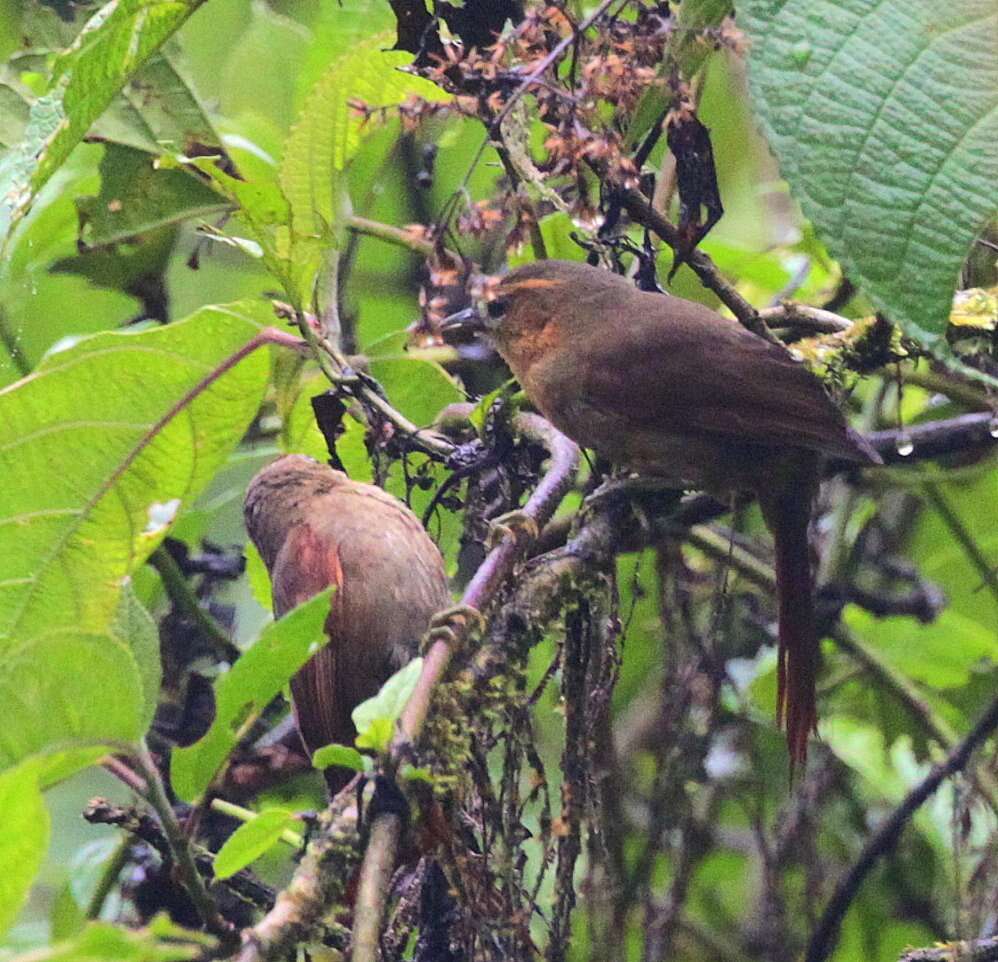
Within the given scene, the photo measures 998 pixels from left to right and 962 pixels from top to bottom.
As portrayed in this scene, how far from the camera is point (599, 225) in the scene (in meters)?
2.12

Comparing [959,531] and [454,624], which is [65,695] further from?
[959,531]

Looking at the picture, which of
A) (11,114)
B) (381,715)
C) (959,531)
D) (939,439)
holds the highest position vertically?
(11,114)

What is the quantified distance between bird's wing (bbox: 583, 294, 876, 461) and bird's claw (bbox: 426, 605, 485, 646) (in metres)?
0.91

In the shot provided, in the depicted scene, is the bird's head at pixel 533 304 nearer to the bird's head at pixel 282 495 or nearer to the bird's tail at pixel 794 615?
the bird's head at pixel 282 495

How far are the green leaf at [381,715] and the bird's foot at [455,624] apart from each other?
236 millimetres

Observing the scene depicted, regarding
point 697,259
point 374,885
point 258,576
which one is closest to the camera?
point 374,885

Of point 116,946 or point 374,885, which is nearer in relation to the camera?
point 116,946

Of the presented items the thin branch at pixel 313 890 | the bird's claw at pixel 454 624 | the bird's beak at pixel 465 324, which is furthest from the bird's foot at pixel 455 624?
the bird's beak at pixel 465 324

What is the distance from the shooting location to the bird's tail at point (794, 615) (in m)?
2.48

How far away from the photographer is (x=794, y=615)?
2562mm

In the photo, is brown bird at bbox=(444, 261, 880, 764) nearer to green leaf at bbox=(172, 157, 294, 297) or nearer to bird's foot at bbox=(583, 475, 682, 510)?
bird's foot at bbox=(583, 475, 682, 510)

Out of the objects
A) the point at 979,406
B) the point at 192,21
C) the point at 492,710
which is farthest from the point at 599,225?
the point at 192,21

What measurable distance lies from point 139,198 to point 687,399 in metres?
1.05

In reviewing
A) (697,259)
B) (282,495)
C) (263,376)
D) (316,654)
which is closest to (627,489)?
(697,259)
